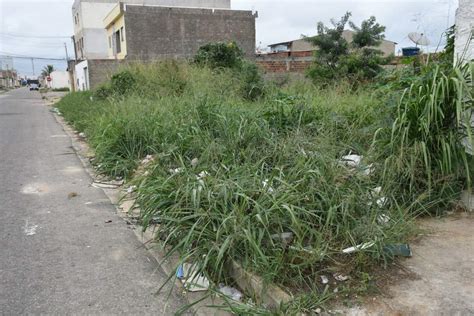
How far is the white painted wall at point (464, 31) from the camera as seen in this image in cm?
359

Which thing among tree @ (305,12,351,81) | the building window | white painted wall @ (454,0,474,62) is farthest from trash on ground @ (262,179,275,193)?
the building window

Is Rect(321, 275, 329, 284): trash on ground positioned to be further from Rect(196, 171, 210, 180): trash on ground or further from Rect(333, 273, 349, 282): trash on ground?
Rect(196, 171, 210, 180): trash on ground

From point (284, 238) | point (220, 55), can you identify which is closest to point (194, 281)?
point (284, 238)

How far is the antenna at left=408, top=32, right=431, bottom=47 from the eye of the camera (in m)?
4.54

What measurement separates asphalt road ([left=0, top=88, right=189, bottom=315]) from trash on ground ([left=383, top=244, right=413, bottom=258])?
142 cm

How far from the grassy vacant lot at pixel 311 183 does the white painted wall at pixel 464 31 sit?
174 millimetres

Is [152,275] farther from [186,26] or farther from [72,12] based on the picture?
[72,12]

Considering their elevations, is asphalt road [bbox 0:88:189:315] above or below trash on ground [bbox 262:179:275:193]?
below

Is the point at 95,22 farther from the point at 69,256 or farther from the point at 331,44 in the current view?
the point at 69,256

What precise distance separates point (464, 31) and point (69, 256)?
12.6 ft

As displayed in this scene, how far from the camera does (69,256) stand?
11.3 ft

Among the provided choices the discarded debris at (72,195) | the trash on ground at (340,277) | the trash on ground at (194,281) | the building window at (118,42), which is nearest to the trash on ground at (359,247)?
the trash on ground at (340,277)

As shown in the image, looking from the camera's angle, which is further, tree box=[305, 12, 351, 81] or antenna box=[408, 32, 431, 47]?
tree box=[305, 12, 351, 81]

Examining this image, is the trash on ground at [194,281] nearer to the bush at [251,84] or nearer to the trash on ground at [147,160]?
the trash on ground at [147,160]
